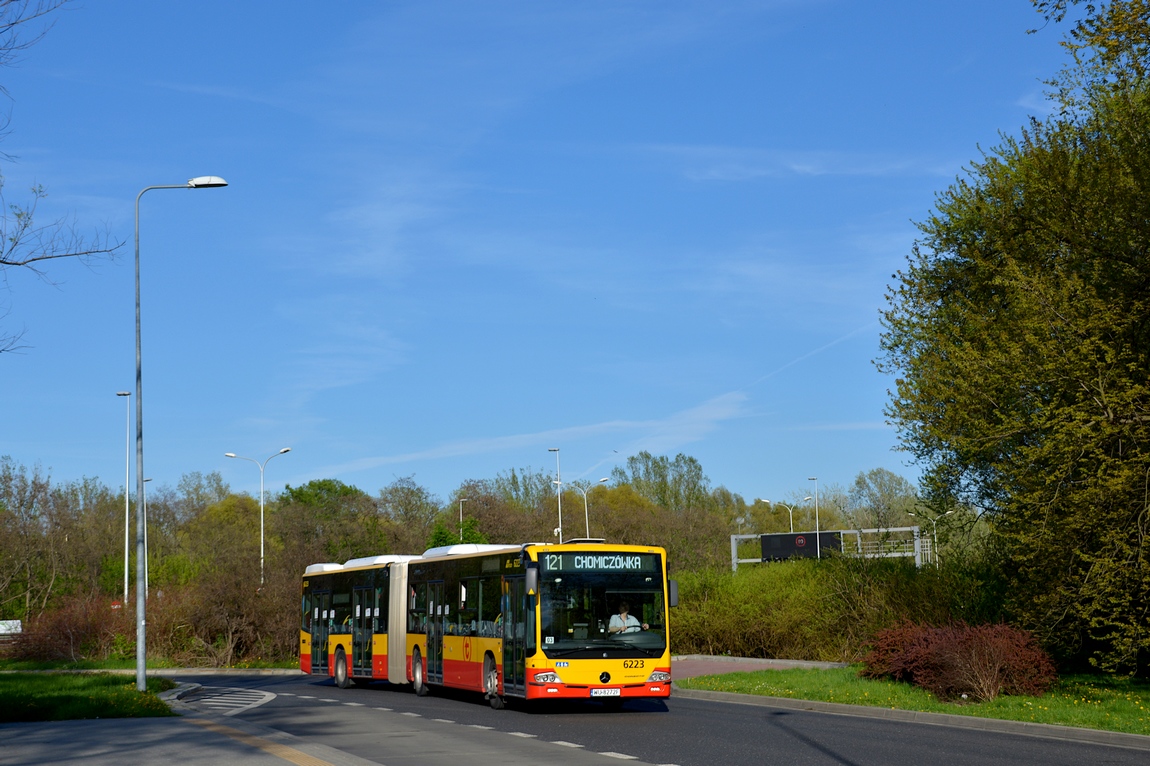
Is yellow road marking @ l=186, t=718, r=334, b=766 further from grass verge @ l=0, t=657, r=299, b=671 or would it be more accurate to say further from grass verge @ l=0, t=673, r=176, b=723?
grass verge @ l=0, t=657, r=299, b=671

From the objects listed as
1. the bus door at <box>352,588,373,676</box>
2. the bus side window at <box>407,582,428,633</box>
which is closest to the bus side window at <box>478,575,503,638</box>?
the bus side window at <box>407,582,428,633</box>

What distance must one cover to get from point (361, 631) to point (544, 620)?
462 inches

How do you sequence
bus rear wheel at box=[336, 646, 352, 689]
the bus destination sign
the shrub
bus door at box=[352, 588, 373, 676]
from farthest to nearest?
the shrub < bus rear wheel at box=[336, 646, 352, 689] < bus door at box=[352, 588, 373, 676] < the bus destination sign

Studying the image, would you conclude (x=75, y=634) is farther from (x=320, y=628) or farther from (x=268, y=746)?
(x=268, y=746)

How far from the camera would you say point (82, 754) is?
14148 millimetres

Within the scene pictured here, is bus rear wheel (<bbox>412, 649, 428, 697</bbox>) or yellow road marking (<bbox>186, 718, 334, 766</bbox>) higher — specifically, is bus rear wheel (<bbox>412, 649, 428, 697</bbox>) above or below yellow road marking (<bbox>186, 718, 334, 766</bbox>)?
below

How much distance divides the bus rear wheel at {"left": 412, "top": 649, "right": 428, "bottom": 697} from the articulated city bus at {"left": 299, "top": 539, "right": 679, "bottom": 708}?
0.03 metres

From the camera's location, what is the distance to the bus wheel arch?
22844mm

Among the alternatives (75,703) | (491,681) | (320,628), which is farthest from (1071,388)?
(320,628)

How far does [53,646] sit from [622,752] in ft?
124

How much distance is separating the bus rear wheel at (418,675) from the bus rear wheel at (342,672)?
495 cm

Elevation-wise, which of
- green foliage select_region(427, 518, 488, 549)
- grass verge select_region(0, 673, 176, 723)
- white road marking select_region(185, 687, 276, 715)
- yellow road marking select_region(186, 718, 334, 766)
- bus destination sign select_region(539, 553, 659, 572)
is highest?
green foliage select_region(427, 518, 488, 549)

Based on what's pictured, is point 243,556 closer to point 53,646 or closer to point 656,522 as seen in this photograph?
point 53,646

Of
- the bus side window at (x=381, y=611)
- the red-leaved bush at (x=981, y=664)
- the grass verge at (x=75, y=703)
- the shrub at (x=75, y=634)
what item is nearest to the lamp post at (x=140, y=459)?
the grass verge at (x=75, y=703)
